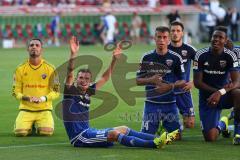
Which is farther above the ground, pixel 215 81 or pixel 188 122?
pixel 215 81

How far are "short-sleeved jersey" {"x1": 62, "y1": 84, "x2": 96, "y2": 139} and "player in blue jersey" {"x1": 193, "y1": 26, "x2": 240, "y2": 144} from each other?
1.94 m

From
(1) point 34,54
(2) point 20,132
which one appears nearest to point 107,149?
(2) point 20,132

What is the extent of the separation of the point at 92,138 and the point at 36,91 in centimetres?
238

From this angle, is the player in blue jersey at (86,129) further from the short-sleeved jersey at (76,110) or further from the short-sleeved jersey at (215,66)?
the short-sleeved jersey at (215,66)

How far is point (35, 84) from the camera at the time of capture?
44.7 feet

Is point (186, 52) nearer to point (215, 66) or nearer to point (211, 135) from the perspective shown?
point (215, 66)

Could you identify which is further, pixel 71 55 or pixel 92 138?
pixel 92 138

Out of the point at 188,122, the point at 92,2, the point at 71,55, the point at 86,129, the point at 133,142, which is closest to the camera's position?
the point at 71,55

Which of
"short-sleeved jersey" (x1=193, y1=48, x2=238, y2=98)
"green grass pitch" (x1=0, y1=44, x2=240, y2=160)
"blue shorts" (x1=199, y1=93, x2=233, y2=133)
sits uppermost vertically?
"short-sleeved jersey" (x1=193, y1=48, x2=238, y2=98)

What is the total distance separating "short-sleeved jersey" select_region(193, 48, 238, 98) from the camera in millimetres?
12641

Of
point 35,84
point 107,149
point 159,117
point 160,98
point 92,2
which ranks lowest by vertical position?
point 107,149

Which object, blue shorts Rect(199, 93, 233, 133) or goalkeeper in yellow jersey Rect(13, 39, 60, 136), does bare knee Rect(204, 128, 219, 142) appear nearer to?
blue shorts Rect(199, 93, 233, 133)

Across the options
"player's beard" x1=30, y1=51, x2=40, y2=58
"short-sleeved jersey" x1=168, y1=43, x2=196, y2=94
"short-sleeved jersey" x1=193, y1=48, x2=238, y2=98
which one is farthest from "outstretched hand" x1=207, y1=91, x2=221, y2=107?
"player's beard" x1=30, y1=51, x2=40, y2=58

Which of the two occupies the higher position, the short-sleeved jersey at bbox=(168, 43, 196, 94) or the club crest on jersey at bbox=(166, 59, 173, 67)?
the short-sleeved jersey at bbox=(168, 43, 196, 94)
